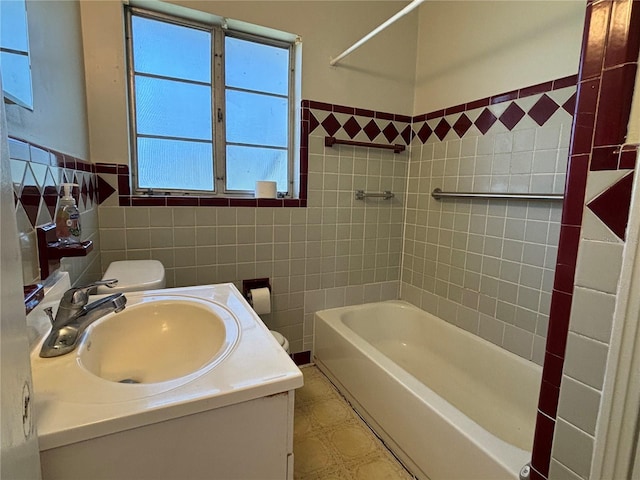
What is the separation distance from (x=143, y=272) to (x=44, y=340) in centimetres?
66

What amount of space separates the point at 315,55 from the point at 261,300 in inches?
60.9

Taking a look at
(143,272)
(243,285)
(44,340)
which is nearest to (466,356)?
(243,285)

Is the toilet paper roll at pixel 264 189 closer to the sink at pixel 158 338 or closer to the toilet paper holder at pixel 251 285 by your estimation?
the toilet paper holder at pixel 251 285

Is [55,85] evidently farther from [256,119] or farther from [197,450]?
[197,450]

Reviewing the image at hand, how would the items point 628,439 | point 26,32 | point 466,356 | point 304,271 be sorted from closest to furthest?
point 628,439, point 26,32, point 466,356, point 304,271

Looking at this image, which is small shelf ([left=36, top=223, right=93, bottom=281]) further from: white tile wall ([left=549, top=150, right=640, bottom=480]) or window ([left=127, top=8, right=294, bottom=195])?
white tile wall ([left=549, top=150, right=640, bottom=480])

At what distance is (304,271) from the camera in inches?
86.4

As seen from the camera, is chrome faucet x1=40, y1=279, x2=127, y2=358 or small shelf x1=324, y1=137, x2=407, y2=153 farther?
small shelf x1=324, y1=137, x2=407, y2=153

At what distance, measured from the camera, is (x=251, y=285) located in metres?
2.05

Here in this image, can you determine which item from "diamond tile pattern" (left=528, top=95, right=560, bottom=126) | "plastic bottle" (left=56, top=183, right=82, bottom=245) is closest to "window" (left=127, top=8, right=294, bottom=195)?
"plastic bottle" (left=56, top=183, right=82, bottom=245)

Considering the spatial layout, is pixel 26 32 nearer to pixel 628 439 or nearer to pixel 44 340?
pixel 44 340

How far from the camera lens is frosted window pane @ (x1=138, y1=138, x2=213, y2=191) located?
1.85 m

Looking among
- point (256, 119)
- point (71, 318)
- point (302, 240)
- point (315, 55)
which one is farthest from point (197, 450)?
point (315, 55)

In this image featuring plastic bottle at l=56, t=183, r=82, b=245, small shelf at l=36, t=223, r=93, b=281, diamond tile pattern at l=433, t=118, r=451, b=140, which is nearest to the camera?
small shelf at l=36, t=223, r=93, b=281
